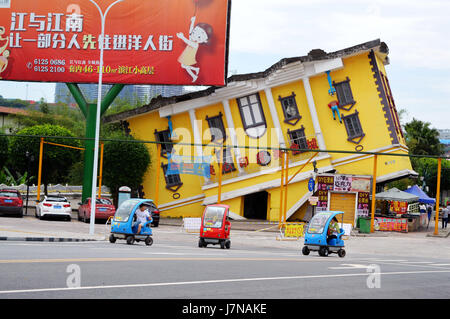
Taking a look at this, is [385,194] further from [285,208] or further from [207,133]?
[207,133]

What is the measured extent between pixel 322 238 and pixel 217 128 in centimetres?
2531

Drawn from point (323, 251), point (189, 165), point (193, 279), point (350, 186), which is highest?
point (189, 165)

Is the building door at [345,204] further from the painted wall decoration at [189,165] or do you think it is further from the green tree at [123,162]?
the green tree at [123,162]

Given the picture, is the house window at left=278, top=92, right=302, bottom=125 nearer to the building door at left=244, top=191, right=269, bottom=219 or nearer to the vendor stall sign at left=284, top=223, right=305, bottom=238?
the building door at left=244, top=191, right=269, bottom=219

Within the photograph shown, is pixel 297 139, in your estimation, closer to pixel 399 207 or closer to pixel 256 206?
pixel 256 206

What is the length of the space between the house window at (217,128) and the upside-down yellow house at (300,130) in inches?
2.7

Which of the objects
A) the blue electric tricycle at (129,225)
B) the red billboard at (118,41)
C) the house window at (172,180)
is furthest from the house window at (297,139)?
the blue electric tricycle at (129,225)

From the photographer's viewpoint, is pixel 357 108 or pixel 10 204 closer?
pixel 10 204

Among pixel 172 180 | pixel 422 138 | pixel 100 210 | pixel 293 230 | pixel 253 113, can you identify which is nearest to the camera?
pixel 293 230

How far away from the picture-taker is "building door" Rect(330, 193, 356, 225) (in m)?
44.1

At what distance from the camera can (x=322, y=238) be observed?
2236cm

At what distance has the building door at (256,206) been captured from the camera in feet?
160

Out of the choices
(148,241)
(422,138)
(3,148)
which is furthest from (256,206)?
(422,138)

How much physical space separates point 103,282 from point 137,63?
33535mm
